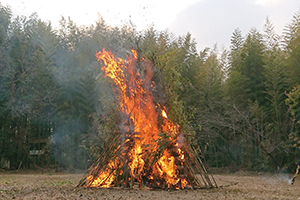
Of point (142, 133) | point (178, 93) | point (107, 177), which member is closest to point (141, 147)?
point (142, 133)

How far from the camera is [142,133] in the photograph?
6.75 m

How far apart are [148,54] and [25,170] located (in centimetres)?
947

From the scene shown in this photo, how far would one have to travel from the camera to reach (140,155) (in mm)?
6641

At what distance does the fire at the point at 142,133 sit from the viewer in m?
6.56

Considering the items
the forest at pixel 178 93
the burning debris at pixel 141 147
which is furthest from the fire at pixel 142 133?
the forest at pixel 178 93

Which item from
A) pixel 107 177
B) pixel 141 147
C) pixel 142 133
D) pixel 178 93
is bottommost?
pixel 107 177

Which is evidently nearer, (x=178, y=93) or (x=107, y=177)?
(x=107, y=177)

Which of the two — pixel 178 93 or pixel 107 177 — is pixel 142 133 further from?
pixel 178 93

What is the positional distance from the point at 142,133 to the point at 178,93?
245 inches

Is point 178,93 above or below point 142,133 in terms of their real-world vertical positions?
above

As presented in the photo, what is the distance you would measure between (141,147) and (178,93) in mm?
6361

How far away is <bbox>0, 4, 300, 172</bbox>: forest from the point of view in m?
12.8

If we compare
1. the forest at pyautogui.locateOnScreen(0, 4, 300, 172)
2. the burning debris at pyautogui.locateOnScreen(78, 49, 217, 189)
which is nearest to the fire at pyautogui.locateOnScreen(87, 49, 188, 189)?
the burning debris at pyautogui.locateOnScreen(78, 49, 217, 189)

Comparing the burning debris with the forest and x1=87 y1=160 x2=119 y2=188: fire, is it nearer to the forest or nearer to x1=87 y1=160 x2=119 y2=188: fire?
x1=87 y1=160 x2=119 y2=188: fire
